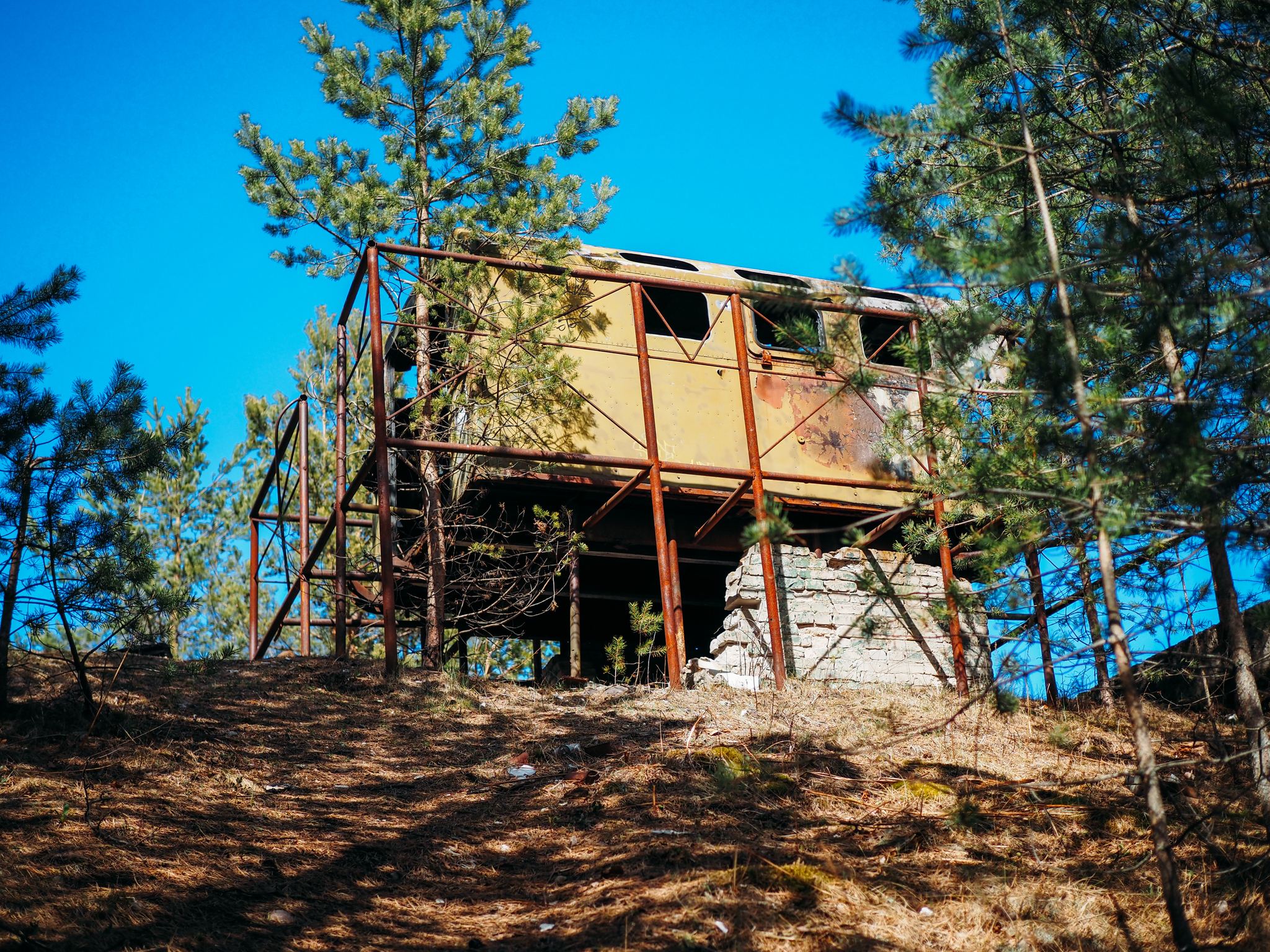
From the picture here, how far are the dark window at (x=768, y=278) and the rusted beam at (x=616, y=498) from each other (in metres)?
3.29

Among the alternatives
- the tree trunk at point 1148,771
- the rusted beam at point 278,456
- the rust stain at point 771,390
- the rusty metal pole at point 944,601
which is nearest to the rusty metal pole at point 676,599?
the rust stain at point 771,390

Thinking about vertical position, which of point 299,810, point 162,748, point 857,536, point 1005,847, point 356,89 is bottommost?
point 1005,847

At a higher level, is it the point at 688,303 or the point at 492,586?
the point at 688,303

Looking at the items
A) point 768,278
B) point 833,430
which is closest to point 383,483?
point 833,430

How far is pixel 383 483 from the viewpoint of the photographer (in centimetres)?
1027

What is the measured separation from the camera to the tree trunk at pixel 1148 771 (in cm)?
495

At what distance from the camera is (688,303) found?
13391 mm

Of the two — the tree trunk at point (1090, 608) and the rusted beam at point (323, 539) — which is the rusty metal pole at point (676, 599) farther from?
the tree trunk at point (1090, 608)

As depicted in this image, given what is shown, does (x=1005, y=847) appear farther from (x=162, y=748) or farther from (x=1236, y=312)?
(x=162, y=748)

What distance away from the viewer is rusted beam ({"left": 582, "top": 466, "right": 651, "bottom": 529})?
453 inches

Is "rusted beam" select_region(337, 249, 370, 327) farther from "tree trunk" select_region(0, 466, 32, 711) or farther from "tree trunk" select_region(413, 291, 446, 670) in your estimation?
"tree trunk" select_region(0, 466, 32, 711)

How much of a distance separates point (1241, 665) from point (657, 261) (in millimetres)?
8971

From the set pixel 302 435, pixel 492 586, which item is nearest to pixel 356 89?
pixel 302 435

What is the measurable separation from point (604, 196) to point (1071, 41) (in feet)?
22.6
